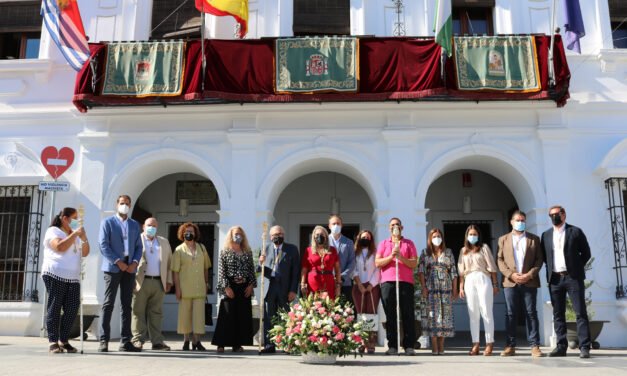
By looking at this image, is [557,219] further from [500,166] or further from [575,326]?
[500,166]

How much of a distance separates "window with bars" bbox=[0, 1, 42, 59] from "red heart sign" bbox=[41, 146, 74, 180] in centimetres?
300

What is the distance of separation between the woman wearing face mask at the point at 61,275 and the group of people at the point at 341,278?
0.03m

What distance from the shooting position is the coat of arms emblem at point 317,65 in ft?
35.4

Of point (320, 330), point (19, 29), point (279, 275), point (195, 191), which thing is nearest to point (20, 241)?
point (195, 191)

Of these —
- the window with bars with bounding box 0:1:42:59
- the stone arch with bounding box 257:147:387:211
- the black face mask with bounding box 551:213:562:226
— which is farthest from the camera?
the window with bars with bounding box 0:1:42:59

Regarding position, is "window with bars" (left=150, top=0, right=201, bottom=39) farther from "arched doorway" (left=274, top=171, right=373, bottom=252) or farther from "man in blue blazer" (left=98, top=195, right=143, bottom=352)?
"man in blue blazer" (left=98, top=195, right=143, bottom=352)

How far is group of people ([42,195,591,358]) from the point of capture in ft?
25.2

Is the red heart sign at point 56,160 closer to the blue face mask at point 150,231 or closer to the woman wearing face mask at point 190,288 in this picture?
the blue face mask at point 150,231

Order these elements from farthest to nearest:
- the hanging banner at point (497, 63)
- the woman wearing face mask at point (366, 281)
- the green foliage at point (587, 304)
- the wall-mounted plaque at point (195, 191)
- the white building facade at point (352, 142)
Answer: the wall-mounted plaque at point (195, 191) → the white building facade at point (352, 142) → the hanging banner at point (497, 63) → the green foliage at point (587, 304) → the woman wearing face mask at point (366, 281)

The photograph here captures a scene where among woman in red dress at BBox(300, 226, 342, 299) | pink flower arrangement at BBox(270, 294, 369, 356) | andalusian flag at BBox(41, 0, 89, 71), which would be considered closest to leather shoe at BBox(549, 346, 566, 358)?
pink flower arrangement at BBox(270, 294, 369, 356)

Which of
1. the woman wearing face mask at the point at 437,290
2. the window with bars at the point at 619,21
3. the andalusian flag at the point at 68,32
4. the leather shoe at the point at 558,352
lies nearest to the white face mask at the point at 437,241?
the woman wearing face mask at the point at 437,290

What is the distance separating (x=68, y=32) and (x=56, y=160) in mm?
2432

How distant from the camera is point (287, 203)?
45.6 feet

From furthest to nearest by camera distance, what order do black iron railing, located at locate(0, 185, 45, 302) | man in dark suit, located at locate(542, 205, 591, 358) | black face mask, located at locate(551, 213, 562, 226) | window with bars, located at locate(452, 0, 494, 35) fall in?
window with bars, located at locate(452, 0, 494, 35) < black iron railing, located at locate(0, 185, 45, 302) < black face mask, located at locate(551, 213, 562, 226) < man in dark suit, located at locate(542, 205, 591, 358)
